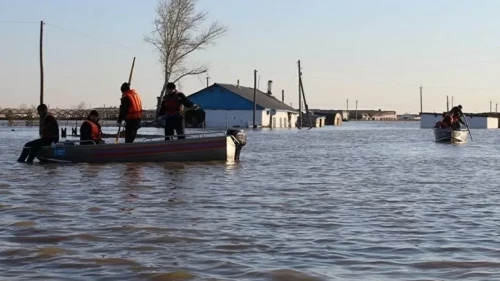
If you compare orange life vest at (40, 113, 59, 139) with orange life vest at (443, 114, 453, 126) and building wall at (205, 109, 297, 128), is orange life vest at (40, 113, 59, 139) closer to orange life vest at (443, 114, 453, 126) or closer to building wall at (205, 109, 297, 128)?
orange life vest at (443, 114, 453, 126)

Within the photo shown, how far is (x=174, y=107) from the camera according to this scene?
62.7 feet

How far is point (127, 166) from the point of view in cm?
1789

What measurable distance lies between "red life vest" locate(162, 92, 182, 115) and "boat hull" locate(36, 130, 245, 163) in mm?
710

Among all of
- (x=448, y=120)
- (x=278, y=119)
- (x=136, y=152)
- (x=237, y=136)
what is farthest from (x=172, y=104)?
(x=278, y=119)

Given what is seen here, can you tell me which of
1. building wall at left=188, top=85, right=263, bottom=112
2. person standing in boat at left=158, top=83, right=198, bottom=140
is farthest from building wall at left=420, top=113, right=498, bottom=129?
person standing in boat at left=158, top=83, right=198, bottom=140

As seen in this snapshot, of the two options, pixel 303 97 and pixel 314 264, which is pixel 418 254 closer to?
pixel 314 264

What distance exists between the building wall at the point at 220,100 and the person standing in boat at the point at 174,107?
5466 centimetres

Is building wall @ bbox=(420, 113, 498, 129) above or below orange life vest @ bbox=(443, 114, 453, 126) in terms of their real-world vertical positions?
below

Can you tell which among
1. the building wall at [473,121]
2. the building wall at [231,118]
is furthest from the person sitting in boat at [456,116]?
the building wall at [473,121]

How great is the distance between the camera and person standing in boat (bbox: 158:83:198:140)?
744 inches

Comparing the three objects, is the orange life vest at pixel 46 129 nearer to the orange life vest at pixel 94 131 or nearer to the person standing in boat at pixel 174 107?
the orange life vest at pixel 94 131

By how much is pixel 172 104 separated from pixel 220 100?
56.2m

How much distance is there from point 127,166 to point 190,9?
47167 mm

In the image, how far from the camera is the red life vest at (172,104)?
746 inches
